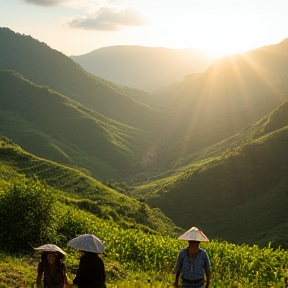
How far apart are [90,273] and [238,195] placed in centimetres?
6487

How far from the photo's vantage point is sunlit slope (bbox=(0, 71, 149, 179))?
11569cm

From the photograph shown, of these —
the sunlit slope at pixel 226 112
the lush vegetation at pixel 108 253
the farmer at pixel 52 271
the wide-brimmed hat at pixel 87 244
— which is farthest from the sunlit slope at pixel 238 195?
the sunlit slope at pixel 226 112

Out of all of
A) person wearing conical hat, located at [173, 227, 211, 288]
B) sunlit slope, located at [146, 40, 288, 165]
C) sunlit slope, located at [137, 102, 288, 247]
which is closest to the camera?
person wearing conical hat, located at [173, 227, 211, 288]

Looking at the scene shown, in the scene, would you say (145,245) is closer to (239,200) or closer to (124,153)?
(239,200)

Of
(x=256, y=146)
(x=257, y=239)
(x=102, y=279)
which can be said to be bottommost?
(x=257, y=239)

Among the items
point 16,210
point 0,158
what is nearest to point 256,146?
point 0,158

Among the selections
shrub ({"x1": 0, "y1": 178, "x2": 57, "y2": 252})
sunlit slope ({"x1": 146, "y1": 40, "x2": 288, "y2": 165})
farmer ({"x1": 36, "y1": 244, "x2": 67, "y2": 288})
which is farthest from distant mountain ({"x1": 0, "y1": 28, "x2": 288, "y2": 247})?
farmer ({"x1": 36, "y1": 244, "x2": 67, "y2": 288})

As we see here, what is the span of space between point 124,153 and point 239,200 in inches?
2712

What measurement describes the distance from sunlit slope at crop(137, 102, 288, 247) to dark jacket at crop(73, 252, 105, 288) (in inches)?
1787

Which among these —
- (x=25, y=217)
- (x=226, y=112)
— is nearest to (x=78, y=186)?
(x=25, y=217)

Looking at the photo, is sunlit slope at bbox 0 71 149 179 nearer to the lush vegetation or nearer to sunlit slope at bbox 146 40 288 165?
sunlit slope at bbox 146 40 288 165

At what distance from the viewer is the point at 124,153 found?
134m

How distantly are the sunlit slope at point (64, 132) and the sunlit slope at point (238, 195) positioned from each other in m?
37.0

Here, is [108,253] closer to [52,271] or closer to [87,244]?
[52,271]
